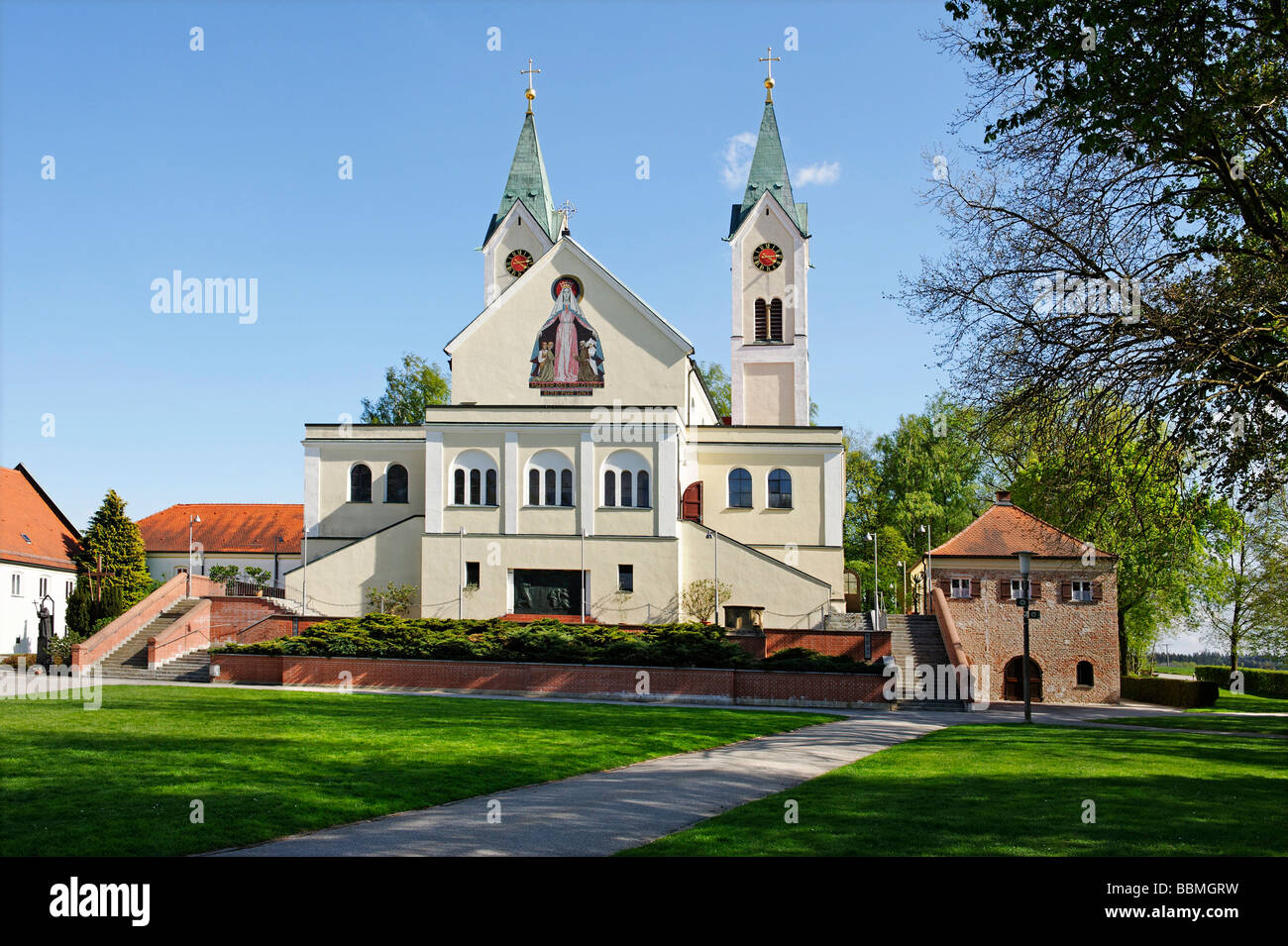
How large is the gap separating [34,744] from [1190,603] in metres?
56.5

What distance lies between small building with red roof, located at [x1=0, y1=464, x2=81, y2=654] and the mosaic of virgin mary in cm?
2280

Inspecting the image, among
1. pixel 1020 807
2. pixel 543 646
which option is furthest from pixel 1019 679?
pixel 1020 807

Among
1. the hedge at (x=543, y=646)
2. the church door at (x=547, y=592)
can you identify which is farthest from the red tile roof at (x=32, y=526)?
the church door at (x=547, y=592)

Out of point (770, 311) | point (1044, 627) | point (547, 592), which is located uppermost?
point (770, 311)

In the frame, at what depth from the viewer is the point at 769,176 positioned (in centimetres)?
5312

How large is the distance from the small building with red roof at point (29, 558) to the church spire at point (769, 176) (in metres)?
36.0

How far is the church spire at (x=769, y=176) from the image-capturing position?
2064 inches

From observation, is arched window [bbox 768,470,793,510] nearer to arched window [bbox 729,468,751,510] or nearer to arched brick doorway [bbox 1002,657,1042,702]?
arched window [bbox 729,468,751,510]

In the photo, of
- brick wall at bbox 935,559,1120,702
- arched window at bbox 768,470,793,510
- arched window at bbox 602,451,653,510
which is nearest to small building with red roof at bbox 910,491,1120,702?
brick wall at bbox 935,559,1120,702

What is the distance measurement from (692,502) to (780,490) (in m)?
4.10

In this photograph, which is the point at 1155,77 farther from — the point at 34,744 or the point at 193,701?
the point at 193,701

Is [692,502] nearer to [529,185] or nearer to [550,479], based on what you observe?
[550,479]
